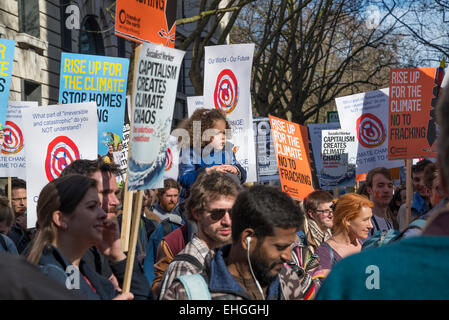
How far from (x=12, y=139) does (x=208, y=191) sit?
17.4 feet

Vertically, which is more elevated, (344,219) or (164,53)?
(164,53)

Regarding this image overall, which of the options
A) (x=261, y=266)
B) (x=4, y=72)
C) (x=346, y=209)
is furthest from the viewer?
(x=4, y=72)

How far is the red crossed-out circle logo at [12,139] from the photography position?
8.67 meters

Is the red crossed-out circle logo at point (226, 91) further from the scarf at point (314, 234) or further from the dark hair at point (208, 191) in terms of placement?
the dark hair at point (208, 191)

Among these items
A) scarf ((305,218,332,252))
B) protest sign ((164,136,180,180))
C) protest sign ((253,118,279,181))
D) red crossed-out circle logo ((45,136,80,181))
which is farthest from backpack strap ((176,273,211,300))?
protest sign ((253,118,279,181))

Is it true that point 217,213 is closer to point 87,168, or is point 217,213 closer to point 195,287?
point 87,168

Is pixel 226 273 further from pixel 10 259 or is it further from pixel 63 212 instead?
pixel 10 259

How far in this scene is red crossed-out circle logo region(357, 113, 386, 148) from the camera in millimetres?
10766

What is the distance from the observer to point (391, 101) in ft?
29.3

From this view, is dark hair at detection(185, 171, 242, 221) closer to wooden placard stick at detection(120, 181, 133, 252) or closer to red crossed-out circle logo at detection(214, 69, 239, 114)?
wooden placard stick at detection(120, 181, 133, 252)

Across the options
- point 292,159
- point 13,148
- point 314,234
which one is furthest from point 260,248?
point 13,148

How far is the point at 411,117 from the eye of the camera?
8891 mm
